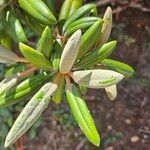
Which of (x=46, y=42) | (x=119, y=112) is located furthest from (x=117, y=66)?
(x=119, y=112)

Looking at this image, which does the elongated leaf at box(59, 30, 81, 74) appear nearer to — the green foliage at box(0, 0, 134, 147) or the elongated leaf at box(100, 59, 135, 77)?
the green foliage at box(0, 0, 134, 147)

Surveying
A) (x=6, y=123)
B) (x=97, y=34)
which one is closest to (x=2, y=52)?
(x=97, y=34)

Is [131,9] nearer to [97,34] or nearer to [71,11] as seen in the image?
[71,11]

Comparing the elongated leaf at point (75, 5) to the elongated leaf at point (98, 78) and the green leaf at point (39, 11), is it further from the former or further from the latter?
the elongated leaf at point (98, 78)

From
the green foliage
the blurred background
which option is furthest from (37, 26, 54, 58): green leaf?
the blurred background

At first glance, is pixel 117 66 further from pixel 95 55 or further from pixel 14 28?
pixel 14 28

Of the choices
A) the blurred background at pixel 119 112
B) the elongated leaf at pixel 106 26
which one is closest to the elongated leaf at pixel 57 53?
the elongated leaf at pixel 106 26
